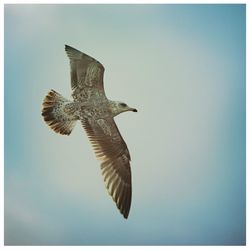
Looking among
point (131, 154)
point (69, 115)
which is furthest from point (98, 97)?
point (131, 154)

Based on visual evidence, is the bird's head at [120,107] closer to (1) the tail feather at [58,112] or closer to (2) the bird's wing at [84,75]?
(2) the bird's wing at [84,75]

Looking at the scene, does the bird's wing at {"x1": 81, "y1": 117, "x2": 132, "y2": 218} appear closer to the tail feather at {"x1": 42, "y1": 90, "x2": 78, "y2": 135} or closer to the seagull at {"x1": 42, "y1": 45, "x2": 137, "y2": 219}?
the seagull at {"x1": 42, "y1": 45, "x2": 137, "y2": 219}

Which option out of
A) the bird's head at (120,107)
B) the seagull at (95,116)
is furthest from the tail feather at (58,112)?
the bird's head at (120,107)

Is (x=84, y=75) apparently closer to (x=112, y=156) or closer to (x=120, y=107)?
(x=120, y=107)

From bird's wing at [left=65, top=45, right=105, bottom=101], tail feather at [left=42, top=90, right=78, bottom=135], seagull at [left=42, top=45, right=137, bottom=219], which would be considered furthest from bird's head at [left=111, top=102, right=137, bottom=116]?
tail feather at [left=42, top=90, right=78, bottom=135]

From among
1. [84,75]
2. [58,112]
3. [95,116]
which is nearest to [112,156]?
[95,116]

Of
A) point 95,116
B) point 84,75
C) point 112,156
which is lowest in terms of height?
point 112,156
